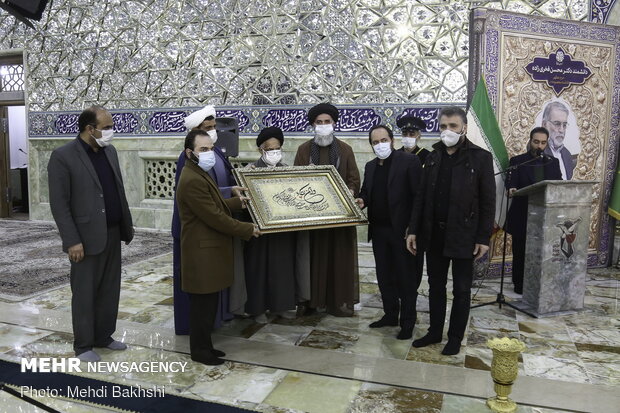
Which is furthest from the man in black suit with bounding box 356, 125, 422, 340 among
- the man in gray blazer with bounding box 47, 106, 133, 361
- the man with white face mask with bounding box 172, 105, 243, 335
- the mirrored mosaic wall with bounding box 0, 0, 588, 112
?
the mirrored mosaic wall with bounding box 0, 0, 588, 112

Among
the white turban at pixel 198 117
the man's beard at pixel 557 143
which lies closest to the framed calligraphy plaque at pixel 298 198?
the white turban at pixel 198 117

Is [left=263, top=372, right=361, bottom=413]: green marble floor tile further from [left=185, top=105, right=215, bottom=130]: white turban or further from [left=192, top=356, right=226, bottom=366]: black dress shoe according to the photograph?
[left=185, top=105, right=215, bottom=130]: white turban

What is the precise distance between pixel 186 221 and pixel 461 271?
4.65 ft

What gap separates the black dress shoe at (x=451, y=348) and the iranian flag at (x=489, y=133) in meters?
1.52

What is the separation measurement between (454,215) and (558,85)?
2.43m

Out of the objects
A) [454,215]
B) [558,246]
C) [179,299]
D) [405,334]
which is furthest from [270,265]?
[558,246]

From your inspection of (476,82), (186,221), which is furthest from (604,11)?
(186,221)

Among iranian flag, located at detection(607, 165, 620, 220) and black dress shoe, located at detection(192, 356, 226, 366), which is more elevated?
iranian flag, located at detection(607, 165, 620, 220)

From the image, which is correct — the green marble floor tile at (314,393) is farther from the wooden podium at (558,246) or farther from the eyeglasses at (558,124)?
the eyeglasses at (558,124)

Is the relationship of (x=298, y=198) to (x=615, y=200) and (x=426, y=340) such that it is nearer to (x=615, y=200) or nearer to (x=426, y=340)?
(x=426, y=340)

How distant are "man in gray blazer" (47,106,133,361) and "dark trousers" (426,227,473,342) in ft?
5.44

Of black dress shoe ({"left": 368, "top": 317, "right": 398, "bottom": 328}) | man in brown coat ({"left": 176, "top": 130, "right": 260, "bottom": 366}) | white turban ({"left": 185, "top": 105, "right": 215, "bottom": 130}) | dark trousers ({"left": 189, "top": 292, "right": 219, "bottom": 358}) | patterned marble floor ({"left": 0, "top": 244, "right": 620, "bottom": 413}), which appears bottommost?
patterned marble floor ({"left": 0, "top": 244, "right": 620, "bottom": 413})

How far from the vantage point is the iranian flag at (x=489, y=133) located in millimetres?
3910

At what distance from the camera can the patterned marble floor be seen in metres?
2.21
